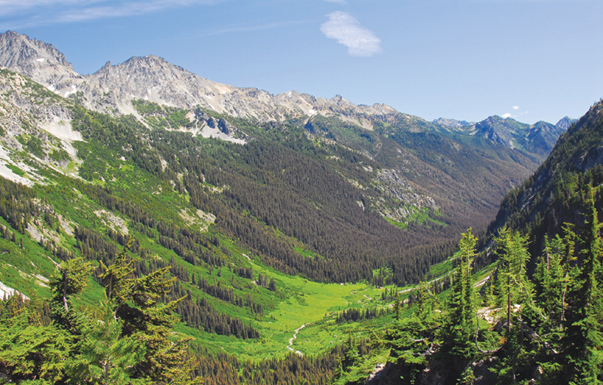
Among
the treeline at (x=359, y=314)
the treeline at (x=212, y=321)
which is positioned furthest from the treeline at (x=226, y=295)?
the treeline at (x=359, y=314)

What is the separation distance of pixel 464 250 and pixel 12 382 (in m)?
38.8

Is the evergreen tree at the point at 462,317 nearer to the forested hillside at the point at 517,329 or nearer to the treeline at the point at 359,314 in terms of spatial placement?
the forested hillside at the point at 517,329

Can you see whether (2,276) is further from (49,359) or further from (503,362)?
(503,362)

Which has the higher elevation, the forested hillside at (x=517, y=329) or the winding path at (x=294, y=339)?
the forested hillside at (x=517, y=329)

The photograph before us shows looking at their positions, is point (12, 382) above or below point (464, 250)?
below

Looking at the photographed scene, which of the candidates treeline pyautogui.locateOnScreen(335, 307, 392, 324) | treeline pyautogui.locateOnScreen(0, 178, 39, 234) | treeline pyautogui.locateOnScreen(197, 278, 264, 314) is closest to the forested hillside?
treeline pyautogui.locateOnScreen(335, 307, 392, 324)

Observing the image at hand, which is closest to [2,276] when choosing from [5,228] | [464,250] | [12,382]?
[5,228]

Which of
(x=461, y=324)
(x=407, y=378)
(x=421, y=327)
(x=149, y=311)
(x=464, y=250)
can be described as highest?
(x=464, y=250)

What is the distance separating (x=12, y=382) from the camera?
22.5 m

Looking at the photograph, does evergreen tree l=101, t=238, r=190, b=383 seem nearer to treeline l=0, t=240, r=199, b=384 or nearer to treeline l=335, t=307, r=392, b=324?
treeline l=0, t=240, r=199, b=384

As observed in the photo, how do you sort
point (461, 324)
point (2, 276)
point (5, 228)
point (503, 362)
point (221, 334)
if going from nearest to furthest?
1. point (503, 362)
2. point (461, 324)
3. point (2, 276)
4. point (5, 228)
5. point (221, 334)

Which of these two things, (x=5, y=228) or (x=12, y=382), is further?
(x=5, y=228)

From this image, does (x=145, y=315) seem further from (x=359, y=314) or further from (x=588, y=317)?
(x=359, y=314)

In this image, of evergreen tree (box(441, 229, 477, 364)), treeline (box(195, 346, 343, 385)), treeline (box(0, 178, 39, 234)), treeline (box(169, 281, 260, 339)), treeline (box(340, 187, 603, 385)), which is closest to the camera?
treeline (box(340, 187, 603, 385))
